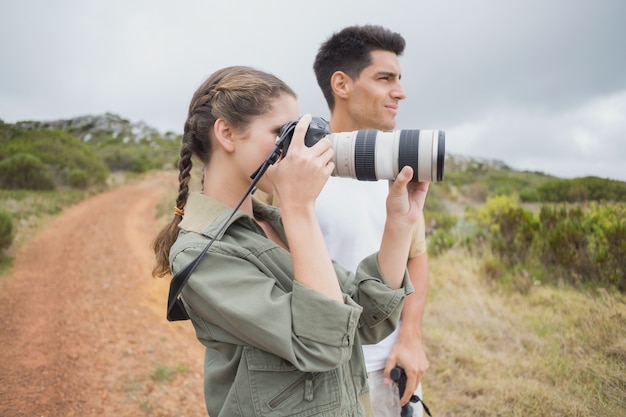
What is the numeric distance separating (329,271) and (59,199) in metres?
12.3

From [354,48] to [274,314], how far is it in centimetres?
166

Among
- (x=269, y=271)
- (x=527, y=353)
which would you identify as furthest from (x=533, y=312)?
(x=269, y=271)

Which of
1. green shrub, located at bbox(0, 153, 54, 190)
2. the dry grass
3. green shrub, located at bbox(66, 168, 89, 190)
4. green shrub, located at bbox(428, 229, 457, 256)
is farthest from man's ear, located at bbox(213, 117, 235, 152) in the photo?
green shrub, located at bbox(66, 168, 89, 190)

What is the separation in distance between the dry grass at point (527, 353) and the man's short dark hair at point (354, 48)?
215 cm

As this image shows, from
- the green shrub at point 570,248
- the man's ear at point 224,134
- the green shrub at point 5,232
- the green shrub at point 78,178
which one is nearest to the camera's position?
the man's ear at point 224,134

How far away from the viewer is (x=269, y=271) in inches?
41.2

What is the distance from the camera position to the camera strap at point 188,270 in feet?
3.07

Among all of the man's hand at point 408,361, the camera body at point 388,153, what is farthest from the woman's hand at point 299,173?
the man's hand at point 408,361

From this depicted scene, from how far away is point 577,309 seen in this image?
3.66 meters

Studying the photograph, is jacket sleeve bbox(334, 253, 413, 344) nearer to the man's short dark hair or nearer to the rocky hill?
the man's short dark hair

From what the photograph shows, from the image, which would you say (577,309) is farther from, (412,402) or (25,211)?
(25,211)

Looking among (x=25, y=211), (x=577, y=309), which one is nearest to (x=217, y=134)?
(x=577, y=309)

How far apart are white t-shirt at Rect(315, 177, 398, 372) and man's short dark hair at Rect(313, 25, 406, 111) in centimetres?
64

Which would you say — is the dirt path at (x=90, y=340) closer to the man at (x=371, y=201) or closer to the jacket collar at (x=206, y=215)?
the man at (x=371, y=201)
